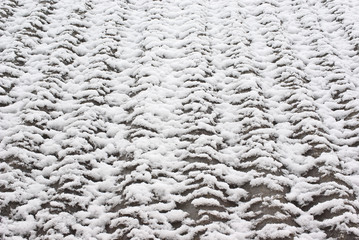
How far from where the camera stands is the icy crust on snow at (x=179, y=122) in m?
2.19

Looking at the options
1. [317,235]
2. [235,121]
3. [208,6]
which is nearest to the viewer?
[317,235]

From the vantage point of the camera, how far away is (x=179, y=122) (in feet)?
9.59

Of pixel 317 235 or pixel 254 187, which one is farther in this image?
pixel 254 187

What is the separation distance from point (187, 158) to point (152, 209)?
54 centimetres

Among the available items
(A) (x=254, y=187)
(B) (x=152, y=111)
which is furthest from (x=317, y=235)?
(B) (x=152, y=111)

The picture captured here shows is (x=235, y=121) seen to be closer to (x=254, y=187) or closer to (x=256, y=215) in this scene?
(x=254, y=187)

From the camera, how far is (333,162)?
2.43 meters

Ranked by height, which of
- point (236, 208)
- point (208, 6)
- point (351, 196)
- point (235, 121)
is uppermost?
point (208, 6)

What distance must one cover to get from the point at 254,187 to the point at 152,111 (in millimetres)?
1166

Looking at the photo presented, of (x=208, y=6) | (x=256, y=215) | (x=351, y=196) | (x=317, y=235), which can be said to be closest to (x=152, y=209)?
(x=256, y=215)

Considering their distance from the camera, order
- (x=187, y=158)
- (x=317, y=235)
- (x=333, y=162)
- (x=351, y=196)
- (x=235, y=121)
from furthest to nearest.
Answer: (x=235, y=121)
(x=187, y=158)
(x=333, y=162)
(x=351, y=196)
(x=317, y=235)

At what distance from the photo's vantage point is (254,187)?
235 centimetres

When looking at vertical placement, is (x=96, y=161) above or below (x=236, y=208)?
above

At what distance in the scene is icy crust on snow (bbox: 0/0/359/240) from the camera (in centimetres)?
219
